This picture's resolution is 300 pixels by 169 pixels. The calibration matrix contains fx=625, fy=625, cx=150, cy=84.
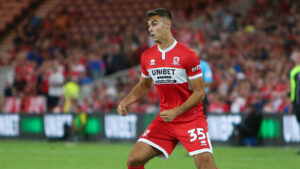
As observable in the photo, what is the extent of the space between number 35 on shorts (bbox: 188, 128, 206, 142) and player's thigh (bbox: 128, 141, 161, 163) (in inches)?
19.1

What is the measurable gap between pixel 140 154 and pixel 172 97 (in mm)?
754

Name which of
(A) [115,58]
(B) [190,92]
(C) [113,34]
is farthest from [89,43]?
(B) [190,92]

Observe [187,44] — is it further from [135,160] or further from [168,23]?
[135,160]

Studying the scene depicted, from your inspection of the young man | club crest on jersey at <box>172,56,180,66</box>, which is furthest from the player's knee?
club crest on jersey at <box>172,56,180,66</box>

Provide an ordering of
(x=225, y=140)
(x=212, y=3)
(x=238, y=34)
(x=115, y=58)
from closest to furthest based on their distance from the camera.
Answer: (x=225, y=140) → (x=238, y=34) → (x=115, y=58) → (x=212, y=3)

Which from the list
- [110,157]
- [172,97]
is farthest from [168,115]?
[110,157]

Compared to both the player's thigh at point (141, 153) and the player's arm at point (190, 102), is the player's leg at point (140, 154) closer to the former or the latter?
the player's thigh at point (141, 153)

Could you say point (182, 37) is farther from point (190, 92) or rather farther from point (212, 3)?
point (190, 92)

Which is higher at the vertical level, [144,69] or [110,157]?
[144,69]

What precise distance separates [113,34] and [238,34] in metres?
6.62

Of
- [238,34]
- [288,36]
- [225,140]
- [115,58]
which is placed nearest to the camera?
[225,140]

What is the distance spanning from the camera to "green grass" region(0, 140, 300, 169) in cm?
1176

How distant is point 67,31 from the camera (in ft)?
92.1

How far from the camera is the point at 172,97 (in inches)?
285
